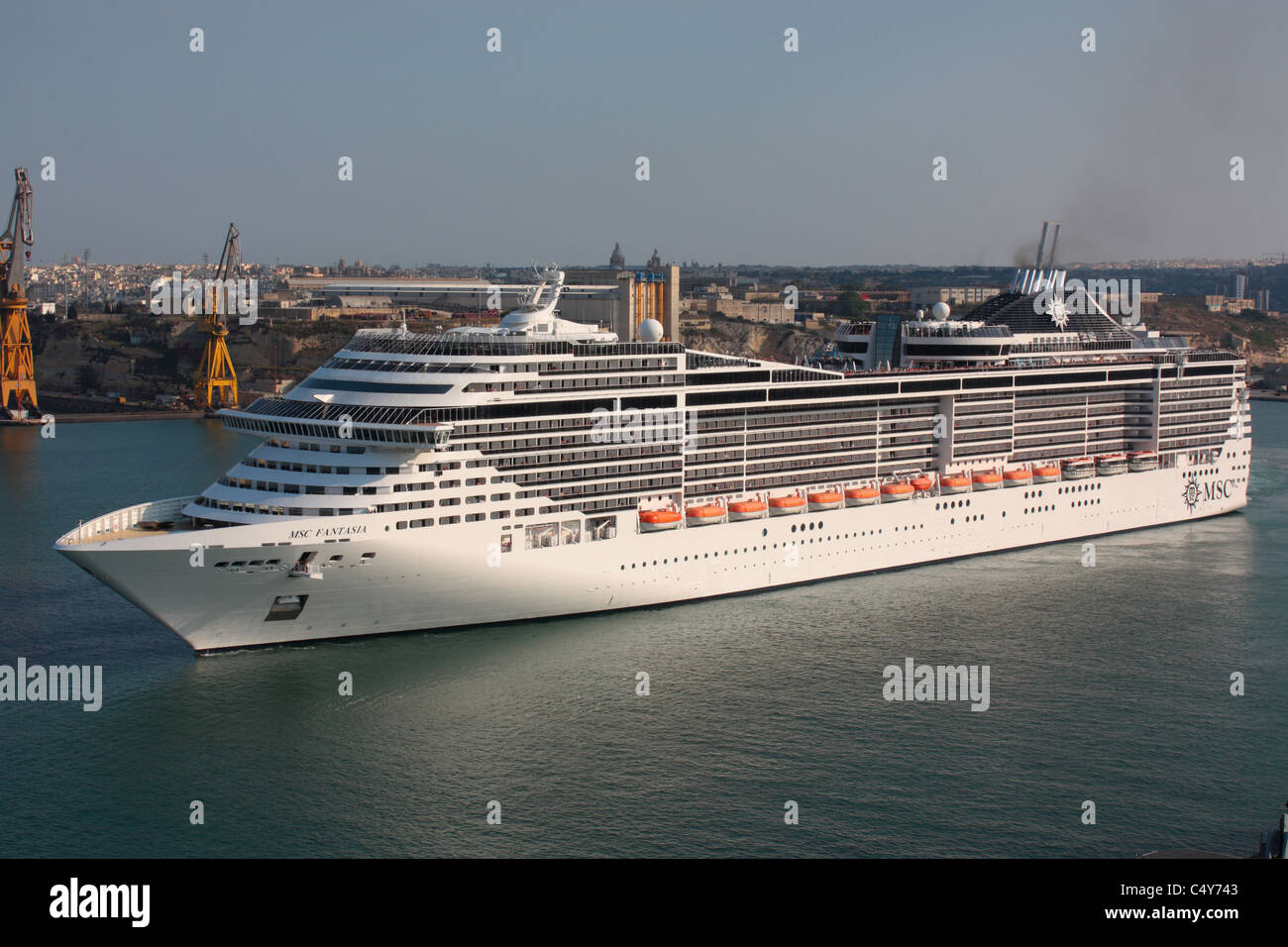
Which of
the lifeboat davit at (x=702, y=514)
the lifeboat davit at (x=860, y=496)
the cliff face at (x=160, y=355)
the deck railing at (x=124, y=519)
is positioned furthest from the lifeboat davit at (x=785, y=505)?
the cliff face at (x=160, y=355)

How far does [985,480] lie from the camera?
3512 centimetres

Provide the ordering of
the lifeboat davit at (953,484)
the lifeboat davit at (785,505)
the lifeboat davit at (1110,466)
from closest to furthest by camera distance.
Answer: the lifeboat davit at (785,505)
the lifeboat davit at (953,484)
the lifeboat davit at (1110,466)

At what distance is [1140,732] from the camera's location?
71.7 feet

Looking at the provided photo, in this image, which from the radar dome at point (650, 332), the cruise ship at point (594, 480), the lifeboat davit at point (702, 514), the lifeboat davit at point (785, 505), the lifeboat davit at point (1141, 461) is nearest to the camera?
the cruise ship at point (594, 480)

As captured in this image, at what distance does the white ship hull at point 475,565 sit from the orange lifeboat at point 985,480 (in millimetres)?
235

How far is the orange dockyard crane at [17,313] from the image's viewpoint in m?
75.0

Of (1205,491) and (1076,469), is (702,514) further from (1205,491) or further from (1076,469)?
(1205,491)

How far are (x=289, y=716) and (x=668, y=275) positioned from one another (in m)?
77.1

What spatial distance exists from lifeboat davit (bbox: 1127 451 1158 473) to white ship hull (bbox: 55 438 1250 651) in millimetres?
6113

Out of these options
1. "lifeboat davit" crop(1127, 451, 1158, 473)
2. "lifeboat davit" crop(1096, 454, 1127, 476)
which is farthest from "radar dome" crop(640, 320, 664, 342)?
"lifeboat davit" crop(1127, 451, 1158, 473)

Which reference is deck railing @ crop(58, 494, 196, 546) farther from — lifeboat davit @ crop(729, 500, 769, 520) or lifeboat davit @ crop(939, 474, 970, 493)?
lifeboat davit @ crop(939, 474, 970, 493)

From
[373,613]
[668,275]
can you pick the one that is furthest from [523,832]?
[668,275]

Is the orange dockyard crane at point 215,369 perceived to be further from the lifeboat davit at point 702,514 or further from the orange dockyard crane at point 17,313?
the lifeboat davit at point 702,514

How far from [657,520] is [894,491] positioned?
7.71 m
